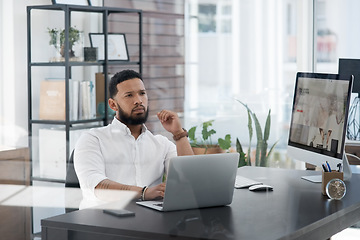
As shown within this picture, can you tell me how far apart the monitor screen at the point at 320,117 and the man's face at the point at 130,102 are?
65cm

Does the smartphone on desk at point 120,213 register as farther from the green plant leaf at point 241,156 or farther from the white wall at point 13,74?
the green plant leaf at point 241,156

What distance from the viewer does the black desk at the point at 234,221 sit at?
5.45 ft

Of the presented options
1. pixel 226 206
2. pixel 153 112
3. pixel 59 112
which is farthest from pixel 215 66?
pixel 226 206

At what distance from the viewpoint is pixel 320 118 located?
2477mm

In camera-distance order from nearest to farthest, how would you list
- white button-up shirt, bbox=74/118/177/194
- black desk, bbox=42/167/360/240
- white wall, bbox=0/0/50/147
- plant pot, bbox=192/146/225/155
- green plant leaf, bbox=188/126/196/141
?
black desk, bbox=42/167/360/240
white button-up shirt, bbox=74/118/177/194
white wall, bbox=0/0/50/147
plant pot, bbox=192/146/225/155
green plant leaf, bbox=188/126/196/141

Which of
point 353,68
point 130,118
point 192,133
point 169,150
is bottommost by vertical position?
point 192,133

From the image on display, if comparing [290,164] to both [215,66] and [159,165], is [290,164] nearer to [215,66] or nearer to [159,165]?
[215,66]

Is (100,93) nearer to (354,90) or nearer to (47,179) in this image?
(47,179)

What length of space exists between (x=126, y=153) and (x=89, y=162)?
9.3 inches

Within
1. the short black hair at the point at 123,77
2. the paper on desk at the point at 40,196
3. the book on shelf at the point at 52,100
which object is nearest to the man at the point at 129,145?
the short black hair at the point at 123,77

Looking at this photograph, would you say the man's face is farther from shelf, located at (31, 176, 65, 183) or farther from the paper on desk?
shelf, located at (31, 176, 65, 183)

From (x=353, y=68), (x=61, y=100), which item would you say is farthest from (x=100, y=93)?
(x=353, y=68)

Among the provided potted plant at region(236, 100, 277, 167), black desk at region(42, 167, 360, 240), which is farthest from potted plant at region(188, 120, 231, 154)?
black desk at region(42, 167, 360, 240)

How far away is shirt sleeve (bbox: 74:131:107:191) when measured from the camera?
7.72 ft
